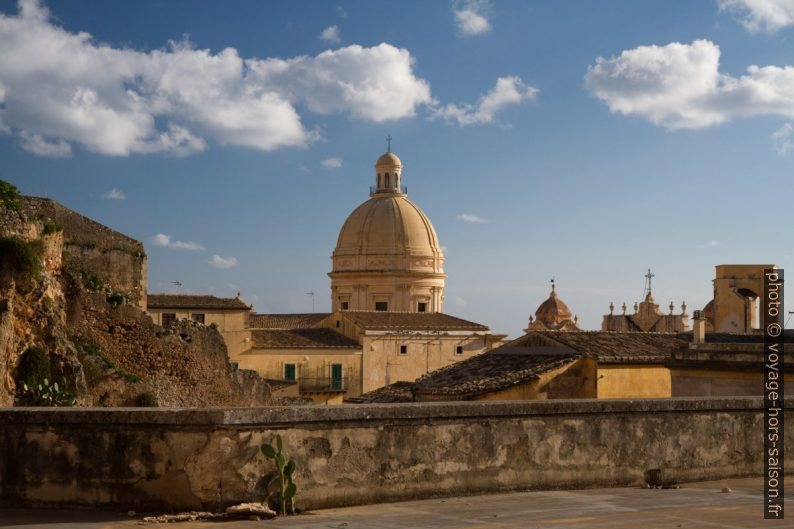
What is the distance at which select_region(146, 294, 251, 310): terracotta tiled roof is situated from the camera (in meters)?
49.6

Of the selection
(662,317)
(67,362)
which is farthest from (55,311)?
(662,317)

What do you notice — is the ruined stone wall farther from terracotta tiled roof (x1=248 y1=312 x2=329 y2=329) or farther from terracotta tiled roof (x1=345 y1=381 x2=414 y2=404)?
terracotta tiled roof (x1=248 y1=312 x2=329 y2=329)

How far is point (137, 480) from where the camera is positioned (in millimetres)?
6617

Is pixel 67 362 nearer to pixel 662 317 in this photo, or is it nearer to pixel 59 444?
pixel 59 444

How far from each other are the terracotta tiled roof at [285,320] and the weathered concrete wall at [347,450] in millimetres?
52511

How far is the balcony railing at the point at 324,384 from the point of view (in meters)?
50.2

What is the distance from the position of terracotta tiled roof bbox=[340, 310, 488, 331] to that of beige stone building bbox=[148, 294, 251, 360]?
6826 millimetres

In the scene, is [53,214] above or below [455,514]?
above

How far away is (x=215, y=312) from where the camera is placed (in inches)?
1971

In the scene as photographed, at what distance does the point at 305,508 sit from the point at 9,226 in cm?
1517

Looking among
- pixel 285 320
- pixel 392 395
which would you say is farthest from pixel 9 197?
pixel 285 320

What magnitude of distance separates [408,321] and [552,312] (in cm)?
2542

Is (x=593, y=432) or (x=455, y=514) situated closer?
(x=455, y=514)

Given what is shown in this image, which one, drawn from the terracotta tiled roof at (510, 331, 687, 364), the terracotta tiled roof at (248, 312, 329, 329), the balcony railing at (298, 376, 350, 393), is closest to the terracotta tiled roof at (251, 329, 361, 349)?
the balcony railing at (298, 376, 350, 393)
